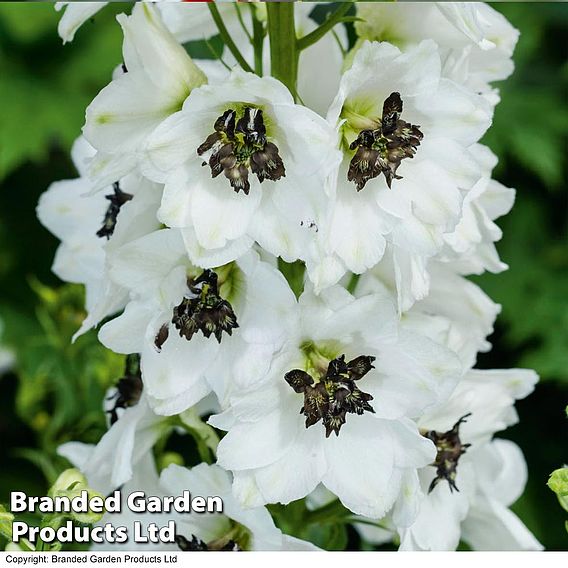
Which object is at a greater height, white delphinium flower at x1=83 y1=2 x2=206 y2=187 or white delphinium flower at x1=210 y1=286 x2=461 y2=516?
white delphinium flower at x1=83 y1=2 x2=206 y2=187

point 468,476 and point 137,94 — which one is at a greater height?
point 137,94

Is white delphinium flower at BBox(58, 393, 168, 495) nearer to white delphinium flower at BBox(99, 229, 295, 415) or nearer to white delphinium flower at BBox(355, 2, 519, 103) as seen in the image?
white delphinium flower at BBox(99, 229, 295, 415)

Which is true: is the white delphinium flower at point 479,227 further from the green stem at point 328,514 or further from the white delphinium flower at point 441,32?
the green stem at point 328,514

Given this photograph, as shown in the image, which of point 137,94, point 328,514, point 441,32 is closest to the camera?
point 137,94

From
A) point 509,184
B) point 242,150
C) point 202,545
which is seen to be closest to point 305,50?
point 242,150

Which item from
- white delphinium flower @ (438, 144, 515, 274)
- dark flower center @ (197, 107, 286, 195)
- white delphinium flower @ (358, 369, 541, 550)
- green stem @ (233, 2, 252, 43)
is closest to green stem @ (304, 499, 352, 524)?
white delphinium flower @ (358, 369, 541, 550)

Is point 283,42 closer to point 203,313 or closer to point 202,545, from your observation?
point 203,313
